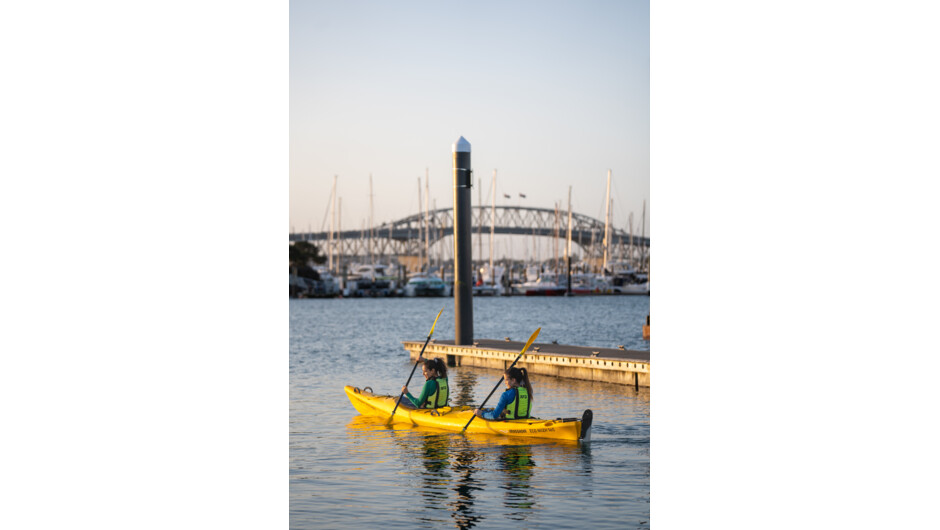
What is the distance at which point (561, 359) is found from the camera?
42.2ft

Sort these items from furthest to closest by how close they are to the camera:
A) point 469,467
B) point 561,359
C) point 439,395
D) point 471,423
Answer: point 561,359 < point 439,395 < point 471,423 < point 469,467

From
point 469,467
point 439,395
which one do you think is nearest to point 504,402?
point 469,467

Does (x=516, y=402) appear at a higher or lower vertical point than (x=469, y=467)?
higher

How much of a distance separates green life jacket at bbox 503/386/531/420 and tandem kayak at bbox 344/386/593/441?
2.5 inches

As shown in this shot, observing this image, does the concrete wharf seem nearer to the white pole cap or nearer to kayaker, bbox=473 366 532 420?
the white pole cap

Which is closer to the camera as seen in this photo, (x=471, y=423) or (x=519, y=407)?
(x=519, y=407)

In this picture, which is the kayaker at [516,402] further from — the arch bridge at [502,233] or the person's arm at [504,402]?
the arch bridge at [502,233]

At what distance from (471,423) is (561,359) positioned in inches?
178

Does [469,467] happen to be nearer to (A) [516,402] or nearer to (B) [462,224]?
(A) [516,402]

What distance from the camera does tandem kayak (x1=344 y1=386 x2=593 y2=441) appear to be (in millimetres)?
7980

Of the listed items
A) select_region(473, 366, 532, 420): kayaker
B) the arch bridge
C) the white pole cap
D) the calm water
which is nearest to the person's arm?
select_region(473, 366, 532, 420): kayaker
